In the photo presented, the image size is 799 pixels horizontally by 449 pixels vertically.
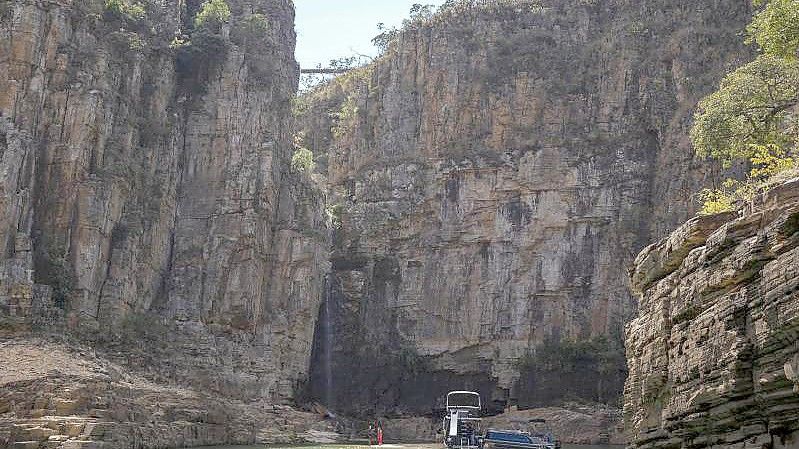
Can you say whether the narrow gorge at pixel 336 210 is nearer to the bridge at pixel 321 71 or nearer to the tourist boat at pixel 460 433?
the tourist boat at pixel 460 433

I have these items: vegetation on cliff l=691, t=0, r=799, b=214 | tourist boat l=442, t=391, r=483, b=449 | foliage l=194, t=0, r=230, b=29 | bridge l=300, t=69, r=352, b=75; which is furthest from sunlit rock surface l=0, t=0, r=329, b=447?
bridge l=300, t=69, r=352, b=75

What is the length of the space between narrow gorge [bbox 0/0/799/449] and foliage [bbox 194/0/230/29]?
0.56 ft

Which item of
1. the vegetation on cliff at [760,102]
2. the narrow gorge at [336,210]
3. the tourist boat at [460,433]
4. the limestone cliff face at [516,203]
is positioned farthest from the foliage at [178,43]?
the vegetation on cliff at [760,102]

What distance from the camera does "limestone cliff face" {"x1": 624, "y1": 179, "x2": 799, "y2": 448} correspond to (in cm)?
1536

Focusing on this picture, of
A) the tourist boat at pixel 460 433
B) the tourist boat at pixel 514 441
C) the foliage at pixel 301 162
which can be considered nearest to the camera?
the tourist boat at pixel 460 433

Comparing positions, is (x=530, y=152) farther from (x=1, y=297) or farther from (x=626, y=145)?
(x=1, y=297)

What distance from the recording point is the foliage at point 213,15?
61688 millimetres

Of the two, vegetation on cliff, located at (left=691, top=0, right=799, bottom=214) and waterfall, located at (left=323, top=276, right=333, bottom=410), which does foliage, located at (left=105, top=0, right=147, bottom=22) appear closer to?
waterfall, located at (left=323, top=276, right=333, bottom=410)

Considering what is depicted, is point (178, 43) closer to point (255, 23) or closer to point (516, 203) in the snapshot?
point (255, 23)

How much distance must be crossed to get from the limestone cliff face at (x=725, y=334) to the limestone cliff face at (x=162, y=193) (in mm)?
31844

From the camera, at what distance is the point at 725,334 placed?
17.5 m

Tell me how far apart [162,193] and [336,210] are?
50.9 feet

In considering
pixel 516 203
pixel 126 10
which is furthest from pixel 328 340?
pixel 126 10

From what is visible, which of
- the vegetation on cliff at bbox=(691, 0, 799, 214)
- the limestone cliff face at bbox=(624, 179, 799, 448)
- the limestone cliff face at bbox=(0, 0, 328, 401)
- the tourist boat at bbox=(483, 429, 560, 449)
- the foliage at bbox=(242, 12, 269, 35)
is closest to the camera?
the limestone cliff face at bbox=(624, 179, 799, 448)
